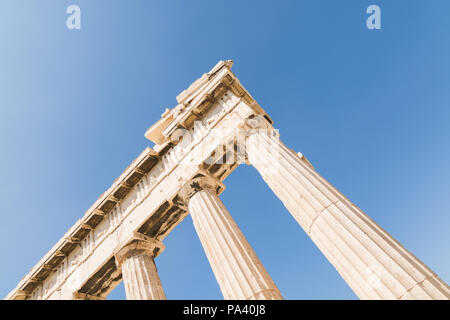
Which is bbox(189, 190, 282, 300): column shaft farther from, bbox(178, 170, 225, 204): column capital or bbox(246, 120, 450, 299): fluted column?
bbox(246, 120, 450, 299): fluted column

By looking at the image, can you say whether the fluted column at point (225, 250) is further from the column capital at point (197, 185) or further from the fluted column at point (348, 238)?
the fluted column at point (348, 238)

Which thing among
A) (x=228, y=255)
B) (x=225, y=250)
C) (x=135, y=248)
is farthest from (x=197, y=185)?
(x=135, y=248)

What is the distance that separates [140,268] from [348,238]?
10170mm

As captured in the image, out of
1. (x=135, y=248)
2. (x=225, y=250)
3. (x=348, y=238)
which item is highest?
(x=135, y=248)

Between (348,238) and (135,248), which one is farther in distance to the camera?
(135,248)

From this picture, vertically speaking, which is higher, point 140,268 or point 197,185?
point 197,185

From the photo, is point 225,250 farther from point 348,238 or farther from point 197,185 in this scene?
point 348,238

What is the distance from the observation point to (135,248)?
1631 centimetres

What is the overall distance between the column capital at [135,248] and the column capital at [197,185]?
304 cm

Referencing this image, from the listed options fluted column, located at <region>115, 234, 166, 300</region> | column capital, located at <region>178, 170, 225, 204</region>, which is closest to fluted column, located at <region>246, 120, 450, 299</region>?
column capital, located at <region>178, 170, 225, 204</region>

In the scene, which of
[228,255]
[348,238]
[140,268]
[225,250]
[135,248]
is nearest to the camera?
[348,238]
